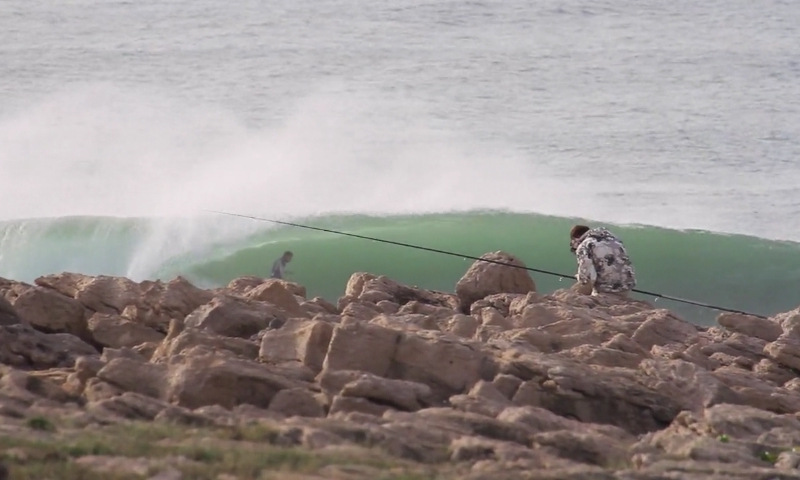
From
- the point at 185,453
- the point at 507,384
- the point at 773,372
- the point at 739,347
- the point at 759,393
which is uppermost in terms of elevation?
the point at 739,347

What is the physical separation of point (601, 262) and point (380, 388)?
525 cm

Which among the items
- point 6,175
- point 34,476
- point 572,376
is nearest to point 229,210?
point 6,175

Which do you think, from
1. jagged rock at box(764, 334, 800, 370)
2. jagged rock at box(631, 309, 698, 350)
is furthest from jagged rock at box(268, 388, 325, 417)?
jagged rock at box(764, 334, 800, 370)

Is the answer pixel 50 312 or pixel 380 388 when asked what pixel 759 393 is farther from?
pixel 50 312

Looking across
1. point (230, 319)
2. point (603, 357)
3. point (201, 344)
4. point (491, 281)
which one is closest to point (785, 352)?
point (603, 357)

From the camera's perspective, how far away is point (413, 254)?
72.5ft

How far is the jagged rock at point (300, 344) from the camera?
10336mm

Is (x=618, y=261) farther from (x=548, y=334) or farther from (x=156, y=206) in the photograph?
(x=156, y=206)

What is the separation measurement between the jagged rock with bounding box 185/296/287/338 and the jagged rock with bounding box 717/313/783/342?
4.45 metres

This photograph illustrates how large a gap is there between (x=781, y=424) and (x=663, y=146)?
2232 centimetres

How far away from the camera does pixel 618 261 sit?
555 inches

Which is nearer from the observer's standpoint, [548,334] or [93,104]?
[548,334]

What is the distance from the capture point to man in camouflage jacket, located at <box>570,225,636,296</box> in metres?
13.9

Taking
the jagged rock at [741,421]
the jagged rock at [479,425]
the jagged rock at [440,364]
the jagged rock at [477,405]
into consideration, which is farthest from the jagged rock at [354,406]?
the jagged rock at [741,421]
